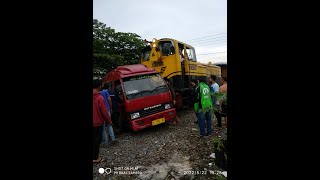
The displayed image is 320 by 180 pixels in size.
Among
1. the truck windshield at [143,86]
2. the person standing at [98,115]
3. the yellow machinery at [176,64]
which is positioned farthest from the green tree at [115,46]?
the person standing at [98,115]

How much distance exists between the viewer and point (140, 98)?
6328 mm

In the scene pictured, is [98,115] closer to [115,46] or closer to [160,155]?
[160,155]

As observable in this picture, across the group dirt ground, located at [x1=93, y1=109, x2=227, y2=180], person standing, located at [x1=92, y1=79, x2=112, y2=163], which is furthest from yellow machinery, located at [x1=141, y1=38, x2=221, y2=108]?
person standing, located at [x1=92, y1=79, x2=112, y2=163]

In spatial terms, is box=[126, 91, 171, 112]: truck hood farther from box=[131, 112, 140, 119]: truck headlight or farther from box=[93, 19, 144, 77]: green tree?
box=[93, 19, 144, 77]: green tree

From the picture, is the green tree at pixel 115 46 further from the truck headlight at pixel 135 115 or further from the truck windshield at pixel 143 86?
the truck headlight at pixel 135 115

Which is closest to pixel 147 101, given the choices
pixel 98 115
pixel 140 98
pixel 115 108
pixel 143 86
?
pixel 140 98

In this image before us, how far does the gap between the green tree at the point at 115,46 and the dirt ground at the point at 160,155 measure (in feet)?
19.0

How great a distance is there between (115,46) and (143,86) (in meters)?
6.73
